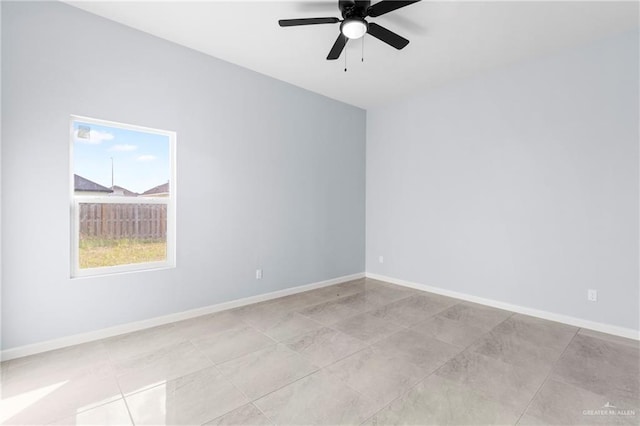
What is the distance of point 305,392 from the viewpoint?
79.7 inches

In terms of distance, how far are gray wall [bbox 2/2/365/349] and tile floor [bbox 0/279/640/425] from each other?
432mm

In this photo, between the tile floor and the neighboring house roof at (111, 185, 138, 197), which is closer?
the tile floor

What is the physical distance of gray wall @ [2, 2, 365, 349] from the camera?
2471 millimetres

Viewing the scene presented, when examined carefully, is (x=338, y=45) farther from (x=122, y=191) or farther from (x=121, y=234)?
(x=121, y=234)

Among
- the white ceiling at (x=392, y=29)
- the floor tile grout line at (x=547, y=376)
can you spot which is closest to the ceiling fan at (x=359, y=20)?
the white ceiling at (x=392, y=29)

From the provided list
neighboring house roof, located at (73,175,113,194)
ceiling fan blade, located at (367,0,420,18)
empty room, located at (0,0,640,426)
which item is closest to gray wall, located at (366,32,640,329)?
empty room, located at (0,0,640,426)

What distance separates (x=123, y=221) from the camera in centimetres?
308

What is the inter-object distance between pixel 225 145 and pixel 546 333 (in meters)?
3.93

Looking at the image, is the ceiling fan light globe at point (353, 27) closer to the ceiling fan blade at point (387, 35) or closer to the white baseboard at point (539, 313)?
the ceiling fan blade at point (387, 35)

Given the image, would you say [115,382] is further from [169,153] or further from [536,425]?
[536,425]

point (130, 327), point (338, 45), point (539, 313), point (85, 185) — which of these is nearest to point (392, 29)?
point (338, 45)

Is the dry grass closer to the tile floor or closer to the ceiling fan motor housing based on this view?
the tile floor

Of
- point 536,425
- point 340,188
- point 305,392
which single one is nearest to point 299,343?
point 305,392

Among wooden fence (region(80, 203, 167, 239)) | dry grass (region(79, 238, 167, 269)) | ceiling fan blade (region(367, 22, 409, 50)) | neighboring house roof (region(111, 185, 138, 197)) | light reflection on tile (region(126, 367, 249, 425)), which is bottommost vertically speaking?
light reflection on tile (region(126, 367, 249, 425))
